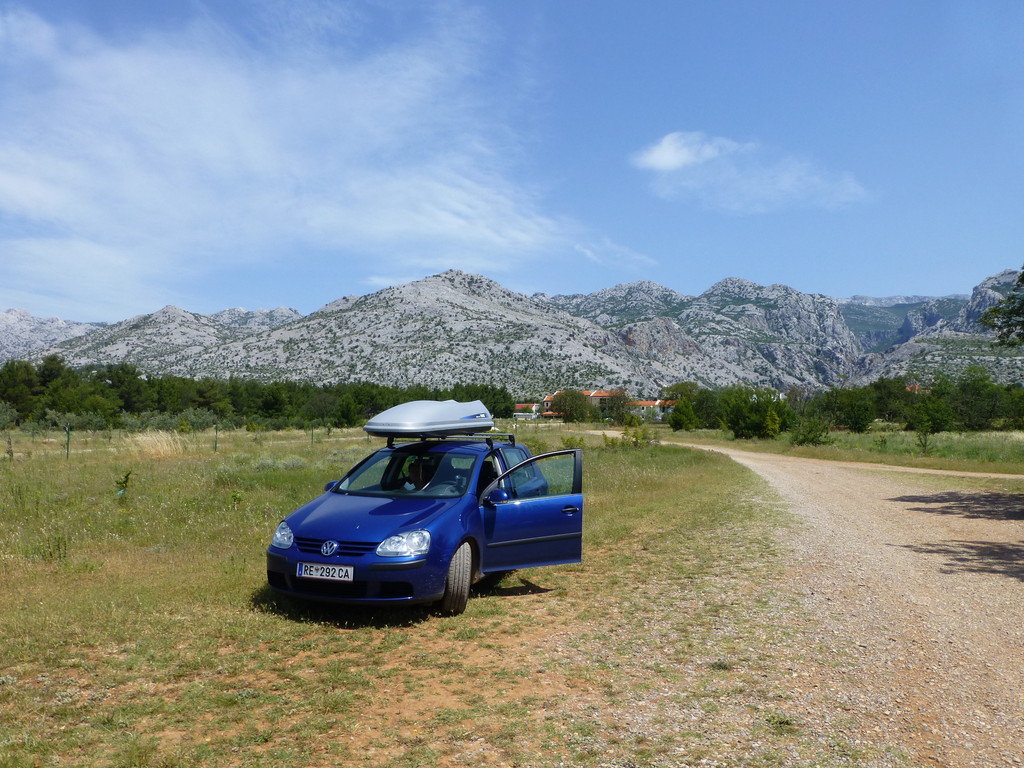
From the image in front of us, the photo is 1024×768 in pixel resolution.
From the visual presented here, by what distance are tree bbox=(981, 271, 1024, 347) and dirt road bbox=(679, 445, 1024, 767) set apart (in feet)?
14.3

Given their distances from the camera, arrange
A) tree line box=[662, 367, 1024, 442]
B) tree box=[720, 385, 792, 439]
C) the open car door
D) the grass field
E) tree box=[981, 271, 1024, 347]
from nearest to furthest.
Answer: the grass field
the open car door
tree box=[981, 271, 1024, 347]
tree box=[720, 385, 792, 439]
tree line box=[662, 367, 1024, 442]

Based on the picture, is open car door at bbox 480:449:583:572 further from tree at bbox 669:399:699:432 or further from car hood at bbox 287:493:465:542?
tree at bbox 669:399:699:432

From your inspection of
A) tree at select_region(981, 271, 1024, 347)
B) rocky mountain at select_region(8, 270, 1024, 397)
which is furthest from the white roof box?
rocky mountain at select_region(8, 270, 1024, 397)

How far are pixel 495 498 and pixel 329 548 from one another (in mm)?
1848

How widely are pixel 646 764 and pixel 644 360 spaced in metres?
178

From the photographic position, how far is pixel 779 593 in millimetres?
6938

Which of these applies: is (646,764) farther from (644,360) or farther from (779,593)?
(644,360)

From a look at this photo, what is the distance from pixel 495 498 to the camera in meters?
6.88

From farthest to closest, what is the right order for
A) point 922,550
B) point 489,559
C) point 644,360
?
1. point 644,360
2. point 922,550
3. point 489,559

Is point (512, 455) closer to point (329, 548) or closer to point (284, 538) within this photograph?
point (329, 548)

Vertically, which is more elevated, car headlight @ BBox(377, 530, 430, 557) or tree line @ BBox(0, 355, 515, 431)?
tree line @ BBox(0, 355, 515, 431)

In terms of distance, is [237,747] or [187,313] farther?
[187,313]

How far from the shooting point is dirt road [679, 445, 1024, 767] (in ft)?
12.7

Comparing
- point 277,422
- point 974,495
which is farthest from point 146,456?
point 277,422
